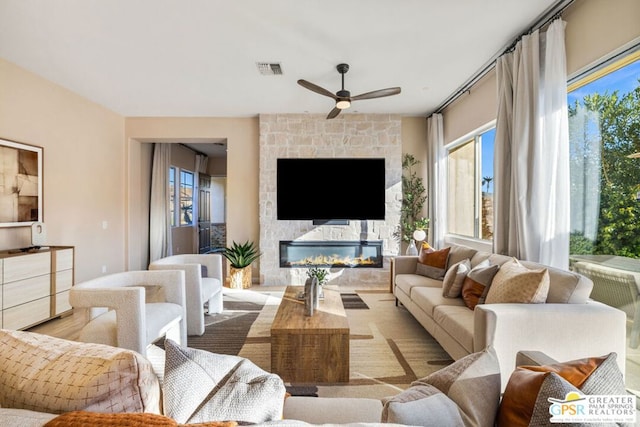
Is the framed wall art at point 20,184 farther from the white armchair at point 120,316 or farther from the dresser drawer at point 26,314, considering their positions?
the white armchair at point 120,316

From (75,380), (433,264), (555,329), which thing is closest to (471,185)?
(433,264)

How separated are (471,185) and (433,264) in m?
1.56

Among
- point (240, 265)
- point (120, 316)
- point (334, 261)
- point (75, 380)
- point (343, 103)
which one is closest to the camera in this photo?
point (75, 380)

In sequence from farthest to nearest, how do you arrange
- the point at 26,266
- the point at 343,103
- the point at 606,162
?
the point at 343,103, the point at 26,266, the point at 606,162

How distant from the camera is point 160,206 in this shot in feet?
21.1

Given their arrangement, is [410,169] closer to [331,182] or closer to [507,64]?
[331,182]

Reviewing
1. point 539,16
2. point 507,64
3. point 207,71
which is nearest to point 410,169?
point 507,64

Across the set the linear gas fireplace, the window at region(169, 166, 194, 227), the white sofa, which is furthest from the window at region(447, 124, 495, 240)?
the window at region(169, 166, 194, 227)

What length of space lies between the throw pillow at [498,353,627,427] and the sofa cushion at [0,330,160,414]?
939 millimetres

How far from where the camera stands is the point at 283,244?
5.41 m

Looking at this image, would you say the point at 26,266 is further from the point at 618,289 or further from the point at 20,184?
the point at 618,289

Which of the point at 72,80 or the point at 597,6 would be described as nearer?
the point at 597,6

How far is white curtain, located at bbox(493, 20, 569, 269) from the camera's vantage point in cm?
261

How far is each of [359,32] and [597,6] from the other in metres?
1.78
